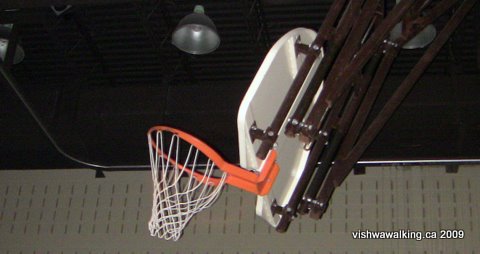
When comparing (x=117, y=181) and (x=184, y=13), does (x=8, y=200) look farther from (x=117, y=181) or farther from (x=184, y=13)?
(x=184, y=13)

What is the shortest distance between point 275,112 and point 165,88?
154 inches

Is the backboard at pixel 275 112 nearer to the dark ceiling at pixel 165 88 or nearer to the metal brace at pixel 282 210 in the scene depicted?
the metal brace at pixel 282 210

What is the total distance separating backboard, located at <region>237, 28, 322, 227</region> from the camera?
485 centimetres

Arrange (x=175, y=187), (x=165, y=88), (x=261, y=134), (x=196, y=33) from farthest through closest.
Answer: (x=165, y=88)
(x=196, y=33)
(x=175, y=187)
(x=261, y=134)

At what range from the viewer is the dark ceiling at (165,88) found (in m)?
8.27

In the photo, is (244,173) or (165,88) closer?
(244,173)

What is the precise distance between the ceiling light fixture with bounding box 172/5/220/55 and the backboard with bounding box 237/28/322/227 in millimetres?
1942

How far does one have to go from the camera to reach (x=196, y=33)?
762 centimetres

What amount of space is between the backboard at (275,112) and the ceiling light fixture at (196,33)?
1942 millimetres

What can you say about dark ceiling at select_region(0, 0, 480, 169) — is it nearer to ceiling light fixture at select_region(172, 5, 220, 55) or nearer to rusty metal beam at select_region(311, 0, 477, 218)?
ceiling light fixture at select_region(172, 5, 220, 55)

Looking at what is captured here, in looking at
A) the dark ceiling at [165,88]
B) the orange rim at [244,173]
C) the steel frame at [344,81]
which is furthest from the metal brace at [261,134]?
the dark ceiling at [165,88]

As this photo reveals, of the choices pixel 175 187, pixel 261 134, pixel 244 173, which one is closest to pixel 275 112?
pixel 261 134

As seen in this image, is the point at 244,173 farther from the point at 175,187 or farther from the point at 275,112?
the point at 175,187

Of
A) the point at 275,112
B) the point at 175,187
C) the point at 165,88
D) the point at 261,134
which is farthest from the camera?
the point at 165,88
